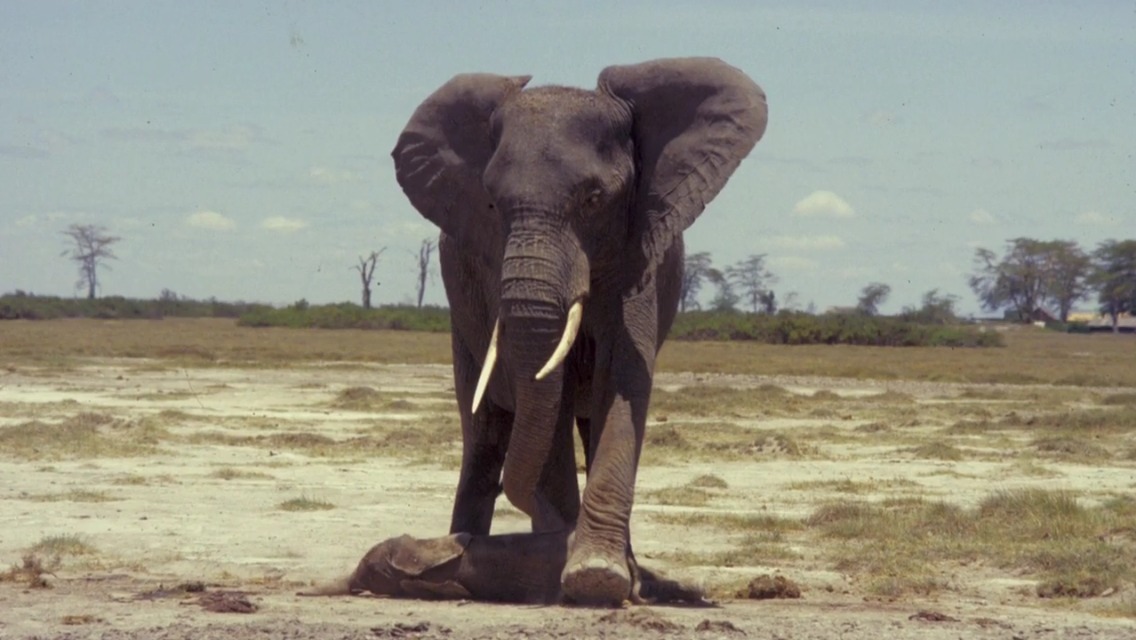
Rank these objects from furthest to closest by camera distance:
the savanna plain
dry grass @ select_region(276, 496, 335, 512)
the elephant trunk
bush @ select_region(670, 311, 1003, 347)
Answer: bush @ select_region(670, 311, 1003, 347), dry grass @ select_region(276, 496, 335, 512), the savanna plain, the elephant trunk

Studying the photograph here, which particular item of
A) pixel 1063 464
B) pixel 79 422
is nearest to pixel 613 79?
Result: pixel 1063 464

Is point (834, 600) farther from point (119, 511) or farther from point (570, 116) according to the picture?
point (119, 511)

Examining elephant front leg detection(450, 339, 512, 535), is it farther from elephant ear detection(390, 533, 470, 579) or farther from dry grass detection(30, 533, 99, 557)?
dry grass detection(30, 533, 99, 557)

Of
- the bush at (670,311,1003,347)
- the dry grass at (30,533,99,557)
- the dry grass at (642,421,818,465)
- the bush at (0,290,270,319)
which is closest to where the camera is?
the dry grass at (30,533,99,557)

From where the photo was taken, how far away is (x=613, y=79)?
9422mm

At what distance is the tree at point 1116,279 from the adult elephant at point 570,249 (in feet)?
297

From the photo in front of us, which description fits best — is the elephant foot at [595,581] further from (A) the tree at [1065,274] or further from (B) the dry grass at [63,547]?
(A) the tree at [1065,274]

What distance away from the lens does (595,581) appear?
856cm

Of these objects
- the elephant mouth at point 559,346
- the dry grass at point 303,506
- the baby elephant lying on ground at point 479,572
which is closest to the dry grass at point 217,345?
the dry grass at point 303,506

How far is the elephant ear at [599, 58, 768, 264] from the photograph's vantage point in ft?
30.4

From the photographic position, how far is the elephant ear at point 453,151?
950 cm

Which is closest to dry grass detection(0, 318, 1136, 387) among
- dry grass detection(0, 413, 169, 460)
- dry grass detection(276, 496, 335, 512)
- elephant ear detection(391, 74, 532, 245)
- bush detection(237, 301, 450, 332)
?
bush detection(237, 301, 450, 332)

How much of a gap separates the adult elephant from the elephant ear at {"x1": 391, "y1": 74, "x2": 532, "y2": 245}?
1cm

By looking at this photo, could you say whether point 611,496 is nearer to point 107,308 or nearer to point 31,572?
point 31,572
